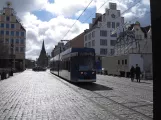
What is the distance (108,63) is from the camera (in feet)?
155

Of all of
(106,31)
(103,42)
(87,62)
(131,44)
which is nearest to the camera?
(87,62)

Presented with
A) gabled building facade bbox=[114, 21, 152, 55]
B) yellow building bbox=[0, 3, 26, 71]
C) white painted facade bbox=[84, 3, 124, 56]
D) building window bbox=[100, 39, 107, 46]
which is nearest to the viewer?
gabled building facade bbox=[114, 21, 152, 55]

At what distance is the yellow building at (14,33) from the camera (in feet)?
272

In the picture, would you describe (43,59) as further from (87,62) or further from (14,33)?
(87,62)

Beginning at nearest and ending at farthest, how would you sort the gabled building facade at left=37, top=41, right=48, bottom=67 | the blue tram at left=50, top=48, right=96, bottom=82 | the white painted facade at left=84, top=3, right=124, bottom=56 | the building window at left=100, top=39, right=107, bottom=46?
1. the blue tram at left=50, top=48, right=96, bottom=82
2. the white painted facade at left=84, top=3, right=124, bottom=56
3. the building window at left=100, top=39, right=107, bottom=46
4. the gabled building facade at left=37, top=41, right=48, bottom=67

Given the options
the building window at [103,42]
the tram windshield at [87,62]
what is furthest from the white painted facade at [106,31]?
the tram windshield at [87,62]

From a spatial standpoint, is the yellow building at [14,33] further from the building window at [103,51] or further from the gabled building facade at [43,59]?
the gabled building facade at [43,59]

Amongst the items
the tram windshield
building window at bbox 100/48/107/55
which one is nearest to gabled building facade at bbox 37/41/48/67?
building window at bbox 100/48/107/55

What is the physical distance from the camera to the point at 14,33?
84.7m

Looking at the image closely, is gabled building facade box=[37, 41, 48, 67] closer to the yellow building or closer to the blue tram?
the yellow building

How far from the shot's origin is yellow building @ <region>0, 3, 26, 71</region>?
83.0 m

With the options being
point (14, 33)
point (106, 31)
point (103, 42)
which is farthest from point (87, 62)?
point (14, 33)

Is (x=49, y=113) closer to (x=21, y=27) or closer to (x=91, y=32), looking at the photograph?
(x=91, y=32)
